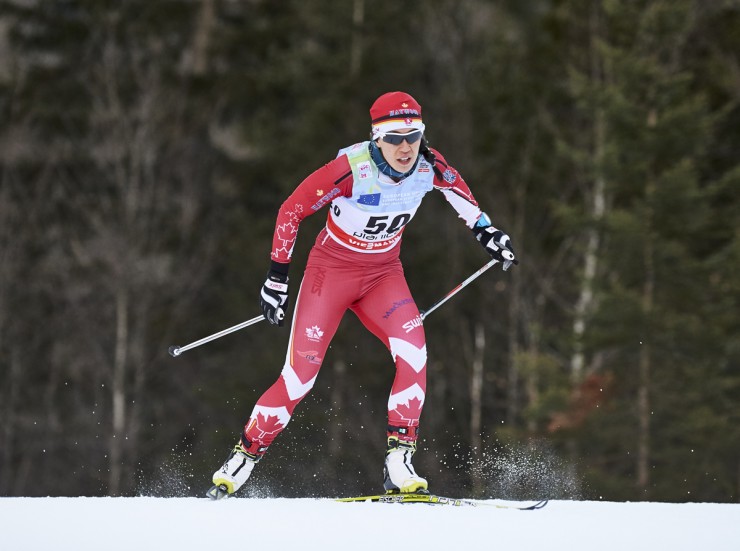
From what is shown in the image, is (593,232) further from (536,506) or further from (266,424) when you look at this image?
(266,424)

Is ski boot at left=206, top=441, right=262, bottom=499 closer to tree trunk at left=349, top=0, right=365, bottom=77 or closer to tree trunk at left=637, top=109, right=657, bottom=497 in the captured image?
tree trunk at left=637, top=109, right=657, bottom=497

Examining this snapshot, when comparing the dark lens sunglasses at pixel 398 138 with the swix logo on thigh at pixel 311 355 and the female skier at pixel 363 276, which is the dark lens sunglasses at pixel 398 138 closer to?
the female skier at pixel 363 276

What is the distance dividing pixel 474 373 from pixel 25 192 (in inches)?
335

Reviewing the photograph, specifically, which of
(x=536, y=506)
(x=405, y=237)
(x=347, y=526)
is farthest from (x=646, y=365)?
(x=347, y=526)

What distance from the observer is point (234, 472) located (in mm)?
5434

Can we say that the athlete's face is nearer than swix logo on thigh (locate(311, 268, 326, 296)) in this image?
Yes

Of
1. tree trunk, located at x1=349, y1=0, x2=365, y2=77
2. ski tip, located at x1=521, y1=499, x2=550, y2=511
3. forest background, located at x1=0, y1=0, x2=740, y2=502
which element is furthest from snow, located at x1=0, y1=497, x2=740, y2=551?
tree trunk, located at x1=349, y1=0, x2=365, y2=77

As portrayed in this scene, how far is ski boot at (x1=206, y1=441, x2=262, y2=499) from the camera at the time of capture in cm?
540

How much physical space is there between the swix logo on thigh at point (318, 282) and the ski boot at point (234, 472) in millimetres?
804

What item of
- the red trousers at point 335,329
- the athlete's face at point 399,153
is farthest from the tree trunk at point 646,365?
the athlete's face at point 399,153

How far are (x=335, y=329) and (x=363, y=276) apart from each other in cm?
30

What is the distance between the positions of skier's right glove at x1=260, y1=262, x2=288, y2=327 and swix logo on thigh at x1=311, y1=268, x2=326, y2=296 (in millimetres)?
140

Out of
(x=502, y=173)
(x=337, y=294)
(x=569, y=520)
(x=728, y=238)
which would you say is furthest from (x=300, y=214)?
(x=502, y=173)

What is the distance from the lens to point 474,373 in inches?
731
